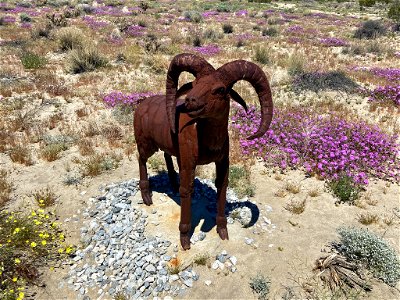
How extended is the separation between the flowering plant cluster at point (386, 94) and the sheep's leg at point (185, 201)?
39.2 feet

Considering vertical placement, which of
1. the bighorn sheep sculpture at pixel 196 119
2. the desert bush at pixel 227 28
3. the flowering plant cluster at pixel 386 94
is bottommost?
the flowering plant cluster at pixel 386 94

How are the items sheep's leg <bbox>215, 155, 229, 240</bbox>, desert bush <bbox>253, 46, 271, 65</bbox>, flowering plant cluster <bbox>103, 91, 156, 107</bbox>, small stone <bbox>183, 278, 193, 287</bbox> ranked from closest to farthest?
small stone <bbox>183, 278, 193, 287</bbox>
sheep's leg <bbox>215, 155, 229, 240</bbox>
flowering plant cluster <bbox>103, 91, 156, 107</bbox>
desert bush <bbox>253, 46, 271, 65</bbox>

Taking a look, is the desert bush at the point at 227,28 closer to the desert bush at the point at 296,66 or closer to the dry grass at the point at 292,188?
the desert bush at the point at 296,66

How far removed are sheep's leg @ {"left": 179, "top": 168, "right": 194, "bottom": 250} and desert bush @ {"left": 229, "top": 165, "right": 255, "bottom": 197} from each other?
235 centimetres

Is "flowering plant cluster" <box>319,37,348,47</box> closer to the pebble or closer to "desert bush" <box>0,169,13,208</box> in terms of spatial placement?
the pebble

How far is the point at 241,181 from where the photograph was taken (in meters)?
8.21

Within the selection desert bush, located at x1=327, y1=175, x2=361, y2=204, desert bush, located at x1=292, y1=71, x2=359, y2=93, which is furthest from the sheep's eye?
desert bush, located at x1=292, y1=71, x2=359, y2=93

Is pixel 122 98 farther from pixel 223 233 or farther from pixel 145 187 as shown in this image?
Answer: pixel 223 233

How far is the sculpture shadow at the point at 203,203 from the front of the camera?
263 inches

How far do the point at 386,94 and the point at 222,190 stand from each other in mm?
12017

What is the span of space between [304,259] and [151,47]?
1871 cm

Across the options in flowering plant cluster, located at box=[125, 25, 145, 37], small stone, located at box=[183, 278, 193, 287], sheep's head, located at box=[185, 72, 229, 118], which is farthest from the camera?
flowering plant cluster, located at box=[125, 25, 145, 37]

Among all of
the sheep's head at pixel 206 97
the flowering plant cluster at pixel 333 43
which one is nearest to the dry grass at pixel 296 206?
the sheep's head at pixel 206 97

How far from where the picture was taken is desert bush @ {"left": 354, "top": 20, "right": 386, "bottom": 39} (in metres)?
29.2
